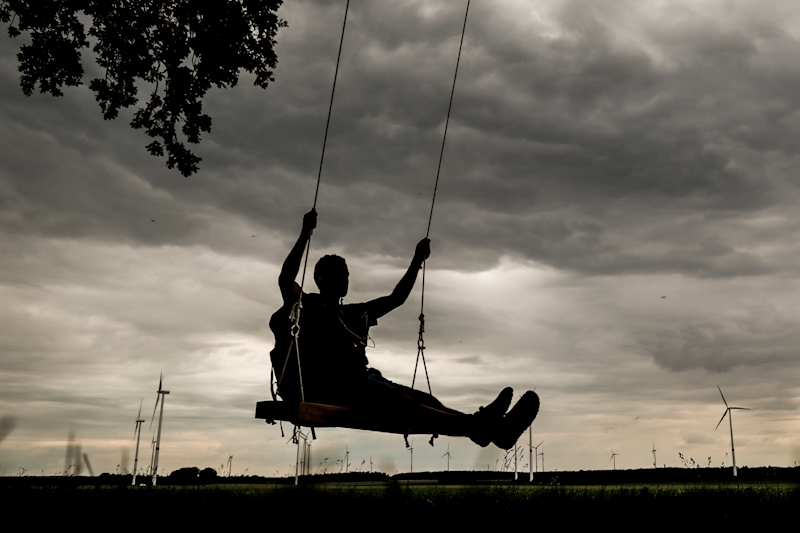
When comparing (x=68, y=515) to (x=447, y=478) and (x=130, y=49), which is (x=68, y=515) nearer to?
(x=130, y=49)

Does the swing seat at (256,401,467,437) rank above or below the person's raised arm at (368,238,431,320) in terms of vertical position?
below

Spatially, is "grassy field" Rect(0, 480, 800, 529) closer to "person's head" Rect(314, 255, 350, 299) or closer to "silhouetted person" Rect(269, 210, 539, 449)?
"silhouetted person" Rect(269, 210, 539, 449)

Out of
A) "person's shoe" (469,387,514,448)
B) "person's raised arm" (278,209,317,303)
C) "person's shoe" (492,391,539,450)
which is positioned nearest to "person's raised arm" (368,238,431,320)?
"person's raised arm" (278,209,317,303)

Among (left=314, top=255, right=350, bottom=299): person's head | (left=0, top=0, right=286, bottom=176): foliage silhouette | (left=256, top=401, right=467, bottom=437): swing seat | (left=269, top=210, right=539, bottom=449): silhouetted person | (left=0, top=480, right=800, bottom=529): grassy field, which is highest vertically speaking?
(left=0, top=0, right=286, bottom=176): foliage silhouette

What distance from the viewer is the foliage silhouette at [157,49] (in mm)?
11455

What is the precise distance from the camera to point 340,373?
6484mm

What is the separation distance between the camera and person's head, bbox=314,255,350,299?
6.91 meters

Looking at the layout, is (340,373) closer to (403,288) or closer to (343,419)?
(343,419)

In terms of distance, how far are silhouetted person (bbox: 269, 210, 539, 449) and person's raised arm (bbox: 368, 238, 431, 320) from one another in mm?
498

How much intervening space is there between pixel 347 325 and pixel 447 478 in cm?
4111

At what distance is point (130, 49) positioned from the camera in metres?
11.7

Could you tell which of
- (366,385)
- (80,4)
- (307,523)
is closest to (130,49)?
(80,4)

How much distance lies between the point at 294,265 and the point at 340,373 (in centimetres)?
114

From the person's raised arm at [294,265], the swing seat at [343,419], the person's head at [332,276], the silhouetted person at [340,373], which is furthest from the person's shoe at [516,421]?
the person's raised arm at [294,265]
